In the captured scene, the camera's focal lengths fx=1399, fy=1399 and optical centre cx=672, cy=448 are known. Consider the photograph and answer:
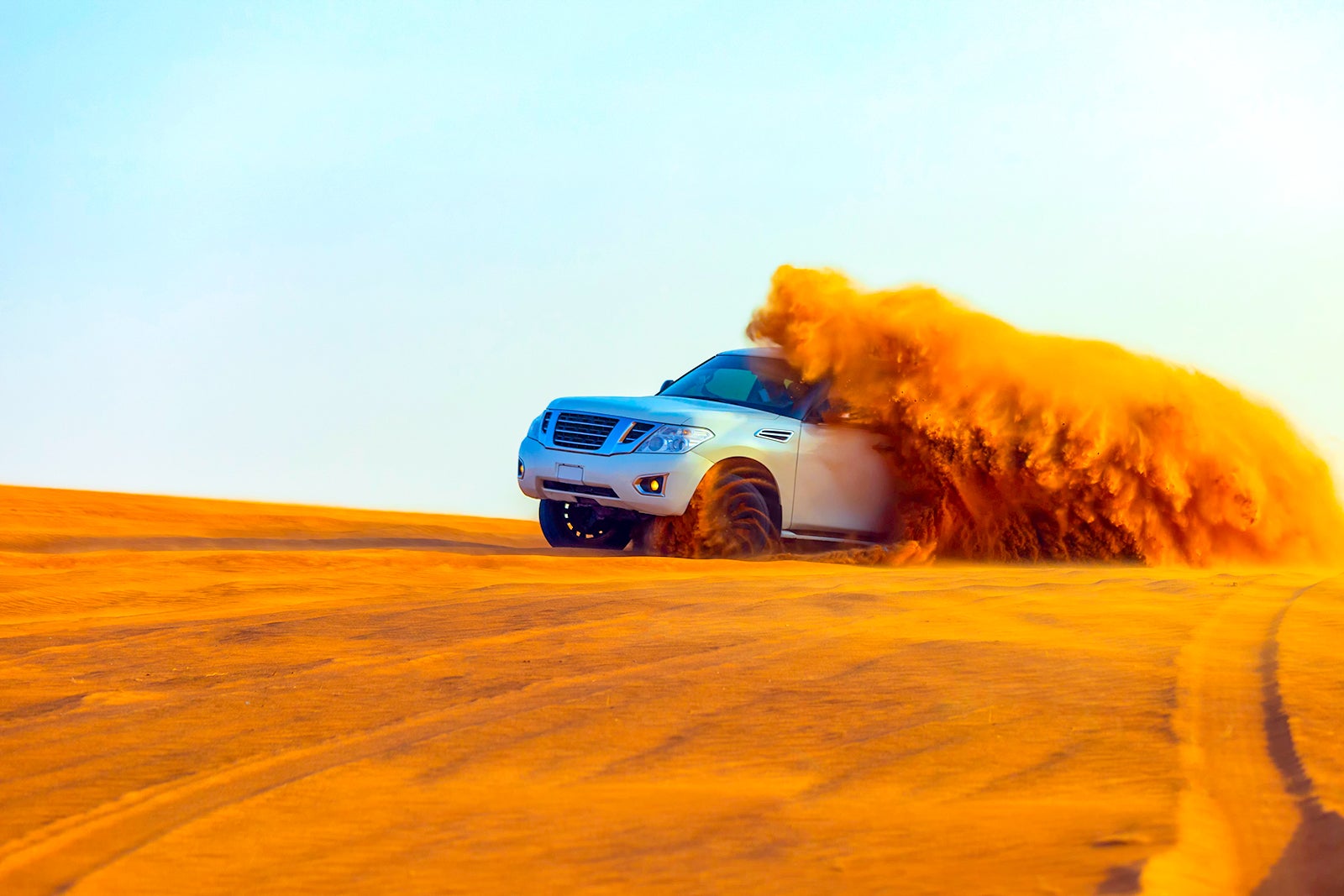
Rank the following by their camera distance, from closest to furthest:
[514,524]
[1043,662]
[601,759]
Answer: [601,759] → [1043,662] → [514,524]

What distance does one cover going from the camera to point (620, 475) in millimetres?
10656

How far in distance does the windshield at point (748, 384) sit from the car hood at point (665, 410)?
0.24 m

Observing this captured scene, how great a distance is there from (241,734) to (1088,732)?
2.74 meters

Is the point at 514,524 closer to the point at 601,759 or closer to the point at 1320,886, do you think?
the point at 601,759

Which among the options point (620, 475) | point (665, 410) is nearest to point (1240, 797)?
point (620, 475)

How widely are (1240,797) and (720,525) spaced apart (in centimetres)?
720

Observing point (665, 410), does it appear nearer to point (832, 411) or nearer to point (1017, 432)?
point (832, 411)

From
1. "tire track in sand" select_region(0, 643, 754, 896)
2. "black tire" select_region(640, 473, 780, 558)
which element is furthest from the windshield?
"tire track in sand" select_region(0, 643, 754, 896)

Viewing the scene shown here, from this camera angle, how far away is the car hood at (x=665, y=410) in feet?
35.1

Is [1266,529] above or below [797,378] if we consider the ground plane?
below

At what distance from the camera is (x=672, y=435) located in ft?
34.9

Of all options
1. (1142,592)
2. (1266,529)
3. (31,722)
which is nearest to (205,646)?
(31,722)

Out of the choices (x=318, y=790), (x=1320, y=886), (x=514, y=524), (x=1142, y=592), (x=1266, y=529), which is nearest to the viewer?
(x=1320, y=886)

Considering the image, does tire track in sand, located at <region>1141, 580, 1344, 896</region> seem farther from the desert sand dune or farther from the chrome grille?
the chrome grille
